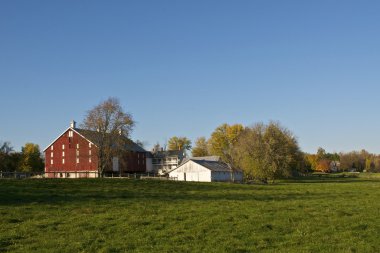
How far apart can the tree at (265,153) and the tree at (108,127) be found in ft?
90.4

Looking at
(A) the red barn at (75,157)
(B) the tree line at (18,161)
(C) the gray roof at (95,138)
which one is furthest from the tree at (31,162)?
(C) the gray roof at (95,138)

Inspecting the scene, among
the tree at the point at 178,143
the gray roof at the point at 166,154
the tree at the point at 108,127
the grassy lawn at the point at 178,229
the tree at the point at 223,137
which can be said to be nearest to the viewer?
the grassy lawn at the point at 178,229

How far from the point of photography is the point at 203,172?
92562mm

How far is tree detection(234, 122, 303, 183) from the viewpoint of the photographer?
9125 cm

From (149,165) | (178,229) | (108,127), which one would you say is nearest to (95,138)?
(108,127)

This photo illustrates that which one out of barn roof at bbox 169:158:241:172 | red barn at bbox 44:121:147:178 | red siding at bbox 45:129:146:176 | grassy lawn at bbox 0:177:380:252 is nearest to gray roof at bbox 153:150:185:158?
red siding at bbox 45:129:146:176

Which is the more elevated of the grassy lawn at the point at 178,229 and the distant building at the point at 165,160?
the distant building at the point at 165,160

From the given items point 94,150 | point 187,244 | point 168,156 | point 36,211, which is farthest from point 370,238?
point 168,156

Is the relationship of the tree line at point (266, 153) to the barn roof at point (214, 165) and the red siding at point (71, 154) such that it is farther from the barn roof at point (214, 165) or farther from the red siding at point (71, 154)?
the red siding at point (71, 154)

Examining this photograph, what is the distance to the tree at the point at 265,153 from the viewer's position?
299 feet

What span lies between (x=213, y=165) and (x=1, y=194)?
6743cm

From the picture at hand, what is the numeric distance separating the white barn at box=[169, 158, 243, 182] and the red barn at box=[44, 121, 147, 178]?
1302 centimetres

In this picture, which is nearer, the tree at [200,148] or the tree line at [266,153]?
the tree line at [266,153]

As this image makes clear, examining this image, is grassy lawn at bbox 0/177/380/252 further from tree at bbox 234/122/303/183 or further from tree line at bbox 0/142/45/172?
tree line at bbox 0/142/45/172
